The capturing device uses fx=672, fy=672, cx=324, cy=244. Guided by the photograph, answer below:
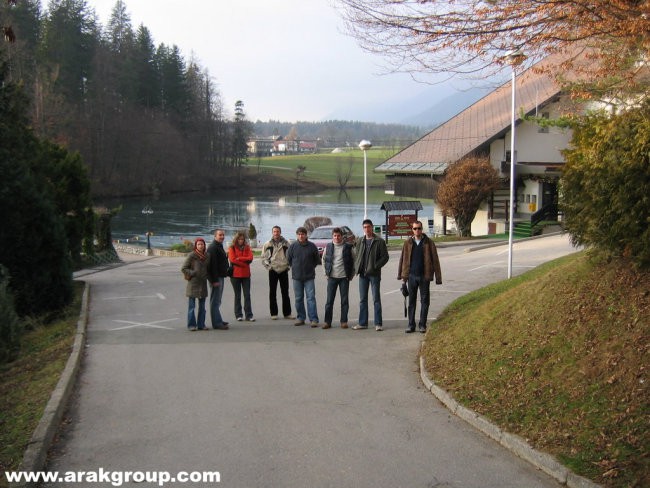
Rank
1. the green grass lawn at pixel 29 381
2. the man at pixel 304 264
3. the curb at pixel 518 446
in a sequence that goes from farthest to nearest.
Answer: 1. the man at pixel 304 264
2. the green grass lawn at pixel 29 381
3. the curb at pixel 518 446

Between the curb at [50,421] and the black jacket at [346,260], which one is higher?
the black jacket at [346,260]

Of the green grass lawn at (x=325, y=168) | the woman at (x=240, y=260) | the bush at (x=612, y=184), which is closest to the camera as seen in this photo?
the bush at (x=612, y=184)

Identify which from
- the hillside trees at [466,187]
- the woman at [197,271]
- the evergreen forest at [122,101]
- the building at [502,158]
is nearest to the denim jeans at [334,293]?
the woman at [197,271]

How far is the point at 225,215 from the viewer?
7162 centimetres

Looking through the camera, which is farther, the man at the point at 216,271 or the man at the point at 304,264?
the man at the point at 304,264

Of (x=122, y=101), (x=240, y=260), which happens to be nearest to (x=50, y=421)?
(x=240, y=260)

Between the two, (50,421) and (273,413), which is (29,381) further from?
(273,413)

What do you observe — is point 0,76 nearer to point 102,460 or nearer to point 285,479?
point 102,460

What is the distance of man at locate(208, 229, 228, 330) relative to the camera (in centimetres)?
1169

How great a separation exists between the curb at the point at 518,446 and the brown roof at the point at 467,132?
29.7 metres

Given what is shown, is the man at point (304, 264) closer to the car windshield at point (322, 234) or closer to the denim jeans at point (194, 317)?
the denim jeans at point (194, 317)

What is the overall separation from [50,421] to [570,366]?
207 inches

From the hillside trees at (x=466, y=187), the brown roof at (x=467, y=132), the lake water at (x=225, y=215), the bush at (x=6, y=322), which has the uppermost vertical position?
the brown roof at (x=467, y=132)

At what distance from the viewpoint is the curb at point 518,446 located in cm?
532
